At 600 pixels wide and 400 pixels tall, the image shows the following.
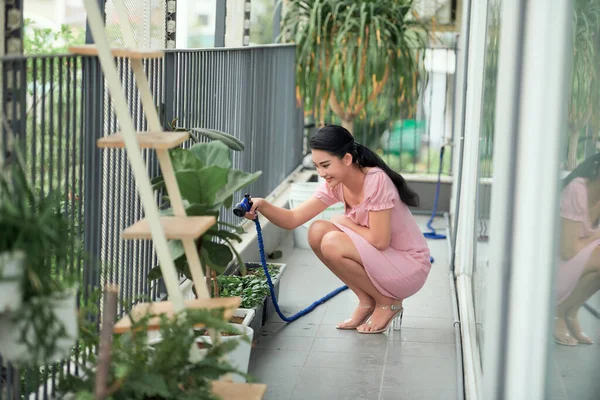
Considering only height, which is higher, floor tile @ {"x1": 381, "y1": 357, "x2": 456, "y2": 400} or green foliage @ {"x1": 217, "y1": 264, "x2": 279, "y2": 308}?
green foliage @ {"x1": 217, "y1": 264, "x2": 279, "y2": 308}

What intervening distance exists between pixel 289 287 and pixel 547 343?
109 inches

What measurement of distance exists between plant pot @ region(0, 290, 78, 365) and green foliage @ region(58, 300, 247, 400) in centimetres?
17

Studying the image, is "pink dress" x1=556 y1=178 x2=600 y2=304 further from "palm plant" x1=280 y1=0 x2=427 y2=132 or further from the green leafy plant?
"palm plant" x1=280 y1=0 x2=427 y2=132

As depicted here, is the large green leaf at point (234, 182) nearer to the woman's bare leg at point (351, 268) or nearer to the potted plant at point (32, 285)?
the potted plant at point (32, 285)

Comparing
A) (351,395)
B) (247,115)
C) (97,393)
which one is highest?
(247,115)

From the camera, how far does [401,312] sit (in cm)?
407

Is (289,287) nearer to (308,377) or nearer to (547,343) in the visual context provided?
(308,377)

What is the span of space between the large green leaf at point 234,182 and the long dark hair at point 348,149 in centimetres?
95

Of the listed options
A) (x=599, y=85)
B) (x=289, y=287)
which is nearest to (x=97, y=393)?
(x=599, y=85)

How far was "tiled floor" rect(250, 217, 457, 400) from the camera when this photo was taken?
3352 millimetres

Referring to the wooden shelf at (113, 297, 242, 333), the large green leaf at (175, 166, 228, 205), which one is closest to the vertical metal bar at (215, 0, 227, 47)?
the large green leaf at (175, 166, 228, 205)

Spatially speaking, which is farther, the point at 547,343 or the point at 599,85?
the point at 547,343

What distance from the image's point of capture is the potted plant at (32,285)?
1715 mm

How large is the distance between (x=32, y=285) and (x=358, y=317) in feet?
7.95
